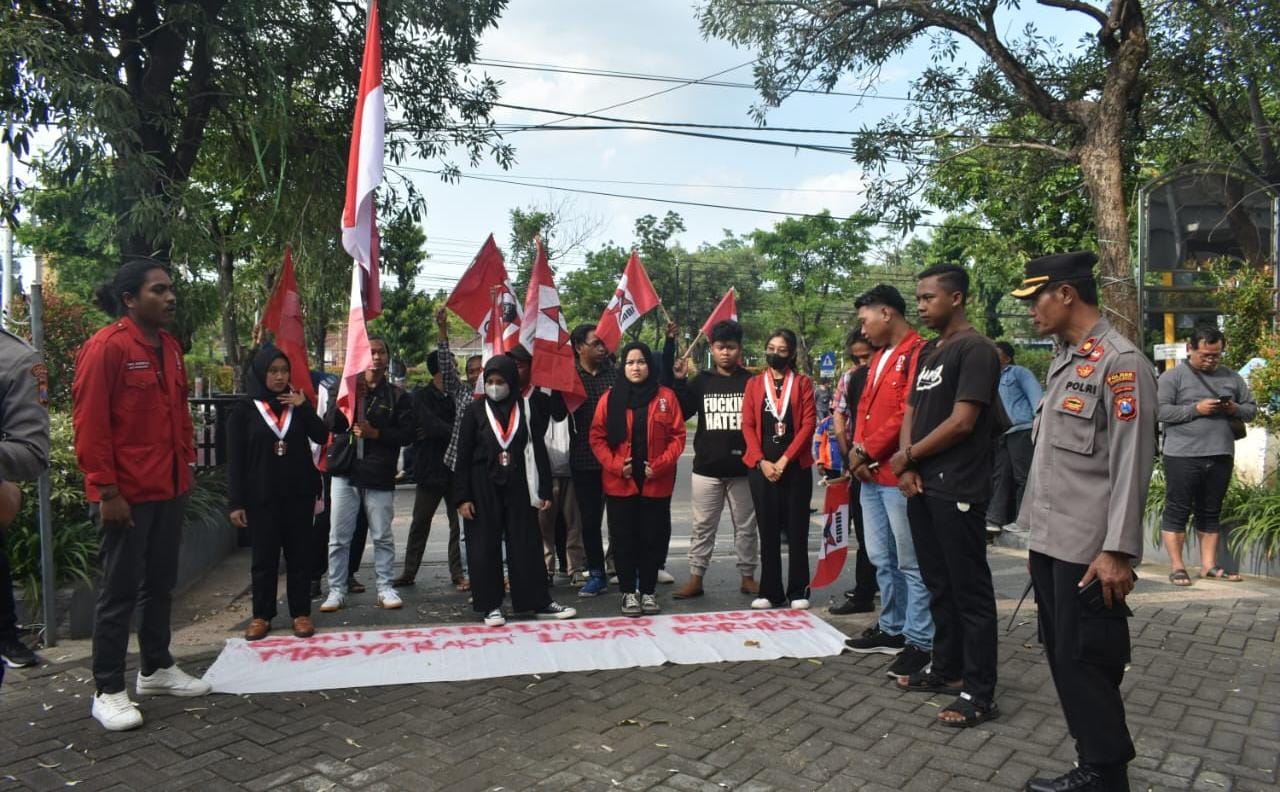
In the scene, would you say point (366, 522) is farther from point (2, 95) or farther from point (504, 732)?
point (2, 95)

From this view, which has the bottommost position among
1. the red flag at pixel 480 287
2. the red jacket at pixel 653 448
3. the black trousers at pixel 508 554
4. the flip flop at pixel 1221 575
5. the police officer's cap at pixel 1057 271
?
the flip flop at pixel 1221 575

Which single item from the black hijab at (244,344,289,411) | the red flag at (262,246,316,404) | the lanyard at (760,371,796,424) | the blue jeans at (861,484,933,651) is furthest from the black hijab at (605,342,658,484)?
the black hijab at (244,344,289,411)

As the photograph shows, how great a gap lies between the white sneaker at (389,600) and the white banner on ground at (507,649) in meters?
0.63

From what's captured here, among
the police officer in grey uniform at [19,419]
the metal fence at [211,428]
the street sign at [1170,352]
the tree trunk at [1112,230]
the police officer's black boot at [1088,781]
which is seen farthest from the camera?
the tree trunk at [1112,230]

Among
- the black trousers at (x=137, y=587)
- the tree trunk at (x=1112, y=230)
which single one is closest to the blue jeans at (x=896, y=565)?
the black trousers at (x=137, y=587)

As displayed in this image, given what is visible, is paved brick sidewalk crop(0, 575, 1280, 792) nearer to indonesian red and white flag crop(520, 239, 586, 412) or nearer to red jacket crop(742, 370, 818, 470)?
red jacket crop(742, 370, 818, 470)

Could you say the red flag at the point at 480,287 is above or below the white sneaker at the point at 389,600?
above

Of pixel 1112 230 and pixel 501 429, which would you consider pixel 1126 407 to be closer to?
pixel 501 429

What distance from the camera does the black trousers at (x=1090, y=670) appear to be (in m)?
3.30

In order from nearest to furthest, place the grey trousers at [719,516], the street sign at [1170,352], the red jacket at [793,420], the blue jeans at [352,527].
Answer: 1. the red jacket at [793,420]
2. the blue jeans at [352,527]
3. the grey trousers at [719,516]
4. the street sign at [1170,352]

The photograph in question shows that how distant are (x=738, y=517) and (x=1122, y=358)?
3.96 meters

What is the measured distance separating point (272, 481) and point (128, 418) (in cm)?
136

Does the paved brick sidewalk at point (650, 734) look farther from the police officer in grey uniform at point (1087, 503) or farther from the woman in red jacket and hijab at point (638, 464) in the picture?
the woman in red jacket and hijab at point (638, 464)

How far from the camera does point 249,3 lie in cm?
721
